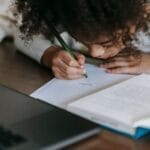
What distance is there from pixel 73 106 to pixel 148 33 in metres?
0.42

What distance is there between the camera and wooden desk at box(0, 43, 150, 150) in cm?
80

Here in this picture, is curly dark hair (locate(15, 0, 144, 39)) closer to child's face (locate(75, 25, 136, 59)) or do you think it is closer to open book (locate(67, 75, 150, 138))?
child's face (locate(75, 25, 136, 59))

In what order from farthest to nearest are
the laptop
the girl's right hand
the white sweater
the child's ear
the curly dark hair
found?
the white sweater < the girl's right hand < the child's ear < the curly dark hair < the laptop

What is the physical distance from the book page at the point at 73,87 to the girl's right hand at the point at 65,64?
0.02m

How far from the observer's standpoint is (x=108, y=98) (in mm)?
946

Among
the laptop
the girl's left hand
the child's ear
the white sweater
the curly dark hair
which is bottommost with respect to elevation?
the girl's left hand

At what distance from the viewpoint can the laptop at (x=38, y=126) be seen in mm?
774

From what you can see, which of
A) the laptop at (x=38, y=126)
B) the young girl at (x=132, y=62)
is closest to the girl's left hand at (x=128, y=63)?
the young girl at (x=132, y=62)

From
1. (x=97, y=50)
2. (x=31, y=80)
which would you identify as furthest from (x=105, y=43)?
(x=31, y=80)

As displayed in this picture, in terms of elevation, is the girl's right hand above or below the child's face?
below

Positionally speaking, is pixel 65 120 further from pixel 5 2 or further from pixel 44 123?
pixel 5 2

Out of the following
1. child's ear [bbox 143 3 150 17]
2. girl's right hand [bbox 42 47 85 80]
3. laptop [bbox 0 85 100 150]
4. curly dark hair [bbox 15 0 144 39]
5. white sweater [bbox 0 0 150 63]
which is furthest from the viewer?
white sweater [bbox 0 0 150 63]

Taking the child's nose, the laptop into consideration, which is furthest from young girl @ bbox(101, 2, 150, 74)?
the laptop

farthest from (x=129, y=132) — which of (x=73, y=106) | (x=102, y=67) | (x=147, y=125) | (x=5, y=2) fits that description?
(x=5, y=2)
